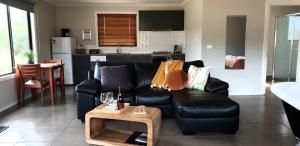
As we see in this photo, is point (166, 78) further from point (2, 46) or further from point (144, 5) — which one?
point (144, 5)

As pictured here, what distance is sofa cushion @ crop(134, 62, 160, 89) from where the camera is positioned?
162 inches

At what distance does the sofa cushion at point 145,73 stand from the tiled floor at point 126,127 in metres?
0.84

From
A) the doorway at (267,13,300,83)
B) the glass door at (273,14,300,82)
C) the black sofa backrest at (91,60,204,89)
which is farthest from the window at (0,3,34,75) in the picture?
the glass door at (273,14,300,82)

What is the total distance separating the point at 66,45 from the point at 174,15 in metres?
3.19

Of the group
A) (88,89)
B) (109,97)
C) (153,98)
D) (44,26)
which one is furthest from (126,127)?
(44,26)

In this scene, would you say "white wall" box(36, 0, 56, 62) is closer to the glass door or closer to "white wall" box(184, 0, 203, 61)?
"white wall" box(184, 0, 203, 61)

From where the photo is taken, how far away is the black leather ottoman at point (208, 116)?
2920 millimetres

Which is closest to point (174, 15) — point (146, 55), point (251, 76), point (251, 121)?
point (146, 55)

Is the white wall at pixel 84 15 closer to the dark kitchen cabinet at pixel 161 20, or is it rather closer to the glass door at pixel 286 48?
the dark kitchen cabinet at pixel 161 20

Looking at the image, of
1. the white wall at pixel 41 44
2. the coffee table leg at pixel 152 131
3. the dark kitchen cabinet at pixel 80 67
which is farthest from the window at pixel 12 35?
the coffee table leg at pixel 152 131

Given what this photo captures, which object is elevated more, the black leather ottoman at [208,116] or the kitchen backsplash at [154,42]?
the kitchen backsplash at [154,42]

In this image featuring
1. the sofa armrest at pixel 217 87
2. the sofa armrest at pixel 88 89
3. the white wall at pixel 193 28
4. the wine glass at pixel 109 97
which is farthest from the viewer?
the white wall at pixel 193 28

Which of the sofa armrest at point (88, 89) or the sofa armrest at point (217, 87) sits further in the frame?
the sofa armrest at point (217, 87)

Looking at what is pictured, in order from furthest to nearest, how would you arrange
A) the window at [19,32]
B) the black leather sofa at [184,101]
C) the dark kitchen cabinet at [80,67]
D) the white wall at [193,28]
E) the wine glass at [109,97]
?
1. the dark kitchen cabinet at [80,67]
2. the white wall at [193,28]
3. the window at [19,32]
4. the black leather sofa at [184,101]
5. the wine glass at [109,97]
